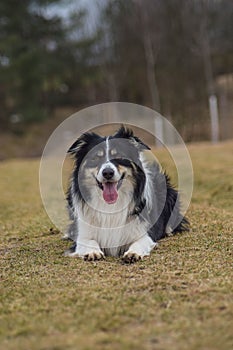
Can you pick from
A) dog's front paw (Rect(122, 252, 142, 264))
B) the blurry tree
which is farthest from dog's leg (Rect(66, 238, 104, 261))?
the blurry tree

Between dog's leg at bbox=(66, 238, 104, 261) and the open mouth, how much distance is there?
1.30ft

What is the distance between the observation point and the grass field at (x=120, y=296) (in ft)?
7.76

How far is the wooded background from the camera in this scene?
2280 centimetres

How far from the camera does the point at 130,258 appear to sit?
3873 millimetres

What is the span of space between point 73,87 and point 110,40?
3705mm

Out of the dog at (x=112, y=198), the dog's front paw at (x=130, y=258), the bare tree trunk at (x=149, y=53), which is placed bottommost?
the dog's front paw at (x=130, y=258)

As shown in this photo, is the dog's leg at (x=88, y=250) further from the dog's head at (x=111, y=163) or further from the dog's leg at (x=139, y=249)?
the dog's head at (x=111, y=163)

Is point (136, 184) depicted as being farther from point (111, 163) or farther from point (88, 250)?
point (88, 250)

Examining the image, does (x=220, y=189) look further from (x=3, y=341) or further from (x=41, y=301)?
(x=3, y=341)

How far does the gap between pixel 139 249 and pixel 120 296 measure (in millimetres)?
1045

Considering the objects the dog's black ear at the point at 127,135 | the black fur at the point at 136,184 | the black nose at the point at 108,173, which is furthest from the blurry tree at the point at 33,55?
the black nose at the point at 108,173

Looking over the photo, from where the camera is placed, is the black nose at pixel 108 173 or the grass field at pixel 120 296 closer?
the grass field at pixel 120 296

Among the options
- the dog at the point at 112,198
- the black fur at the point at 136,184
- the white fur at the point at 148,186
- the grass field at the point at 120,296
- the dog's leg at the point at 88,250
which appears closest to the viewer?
the grass field at the point at 120,296

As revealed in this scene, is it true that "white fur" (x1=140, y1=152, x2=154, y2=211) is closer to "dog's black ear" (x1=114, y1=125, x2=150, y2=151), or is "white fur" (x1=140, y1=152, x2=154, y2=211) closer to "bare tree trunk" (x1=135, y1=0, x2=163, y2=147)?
"dog's black ear" (x1=114, y1=125, x2=150, y2=151)
